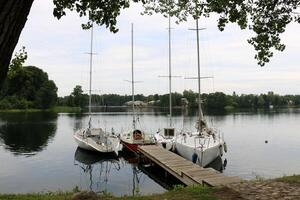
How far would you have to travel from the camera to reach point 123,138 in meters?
39.4

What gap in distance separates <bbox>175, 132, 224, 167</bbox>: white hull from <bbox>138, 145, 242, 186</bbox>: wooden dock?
6.67 ft

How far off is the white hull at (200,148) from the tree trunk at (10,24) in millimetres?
26648

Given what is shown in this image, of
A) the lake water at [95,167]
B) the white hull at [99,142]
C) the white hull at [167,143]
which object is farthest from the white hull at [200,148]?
the white hull at [99,142]

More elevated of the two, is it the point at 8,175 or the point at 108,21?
the point at 108,21

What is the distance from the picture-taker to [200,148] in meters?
29.6

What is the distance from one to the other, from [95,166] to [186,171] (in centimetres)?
1235

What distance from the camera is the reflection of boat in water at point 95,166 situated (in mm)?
24719

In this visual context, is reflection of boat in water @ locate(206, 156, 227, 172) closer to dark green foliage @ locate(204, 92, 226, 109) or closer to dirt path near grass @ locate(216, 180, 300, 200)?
dirt path near grass @ locate(216, 180, 300, 200)

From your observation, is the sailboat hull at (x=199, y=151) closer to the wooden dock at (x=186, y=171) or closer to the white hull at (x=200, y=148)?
the white hull at (x=200, y=148)

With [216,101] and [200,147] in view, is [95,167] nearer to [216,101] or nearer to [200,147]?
[200,147]

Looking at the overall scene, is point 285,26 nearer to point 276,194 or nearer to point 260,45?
point 260,45

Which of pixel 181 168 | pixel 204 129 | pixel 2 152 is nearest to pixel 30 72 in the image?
pixel 2 152

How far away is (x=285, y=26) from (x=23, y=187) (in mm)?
20423

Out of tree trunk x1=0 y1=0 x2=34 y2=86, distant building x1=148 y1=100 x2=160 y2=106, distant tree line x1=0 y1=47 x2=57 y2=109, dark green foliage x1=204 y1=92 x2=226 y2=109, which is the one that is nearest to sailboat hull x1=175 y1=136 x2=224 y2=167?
tree trunk x1=0 y1=0 x2=34 y2=86
